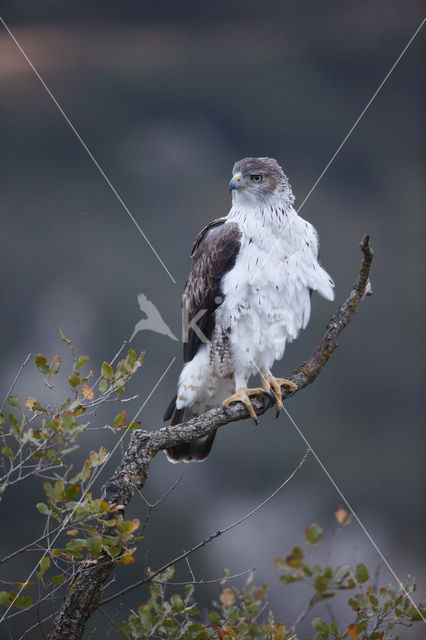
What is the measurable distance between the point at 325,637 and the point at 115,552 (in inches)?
19.0

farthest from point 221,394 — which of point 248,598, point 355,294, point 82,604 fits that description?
point 82,604

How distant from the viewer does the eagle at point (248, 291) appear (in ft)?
6.67

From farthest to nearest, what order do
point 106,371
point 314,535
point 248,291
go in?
point 248,291
point 106,371
point 314,535

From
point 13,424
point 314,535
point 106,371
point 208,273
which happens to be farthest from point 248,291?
point 314,535

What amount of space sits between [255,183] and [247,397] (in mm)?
718

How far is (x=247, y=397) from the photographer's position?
2.03 meters

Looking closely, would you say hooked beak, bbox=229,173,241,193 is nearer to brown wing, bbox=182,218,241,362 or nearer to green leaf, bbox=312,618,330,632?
brown wing, bbox=182,218,241,362

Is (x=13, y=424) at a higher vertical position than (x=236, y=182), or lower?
lower

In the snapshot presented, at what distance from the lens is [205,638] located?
4.96 ft

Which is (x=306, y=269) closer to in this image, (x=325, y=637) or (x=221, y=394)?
(x=221, y=394)

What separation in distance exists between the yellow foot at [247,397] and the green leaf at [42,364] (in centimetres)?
72

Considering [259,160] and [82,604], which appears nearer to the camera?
[82,604]

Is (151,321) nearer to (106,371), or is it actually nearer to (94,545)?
(106,371)

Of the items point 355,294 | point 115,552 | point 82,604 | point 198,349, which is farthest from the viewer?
point 198,349
